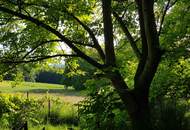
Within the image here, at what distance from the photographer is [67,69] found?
14.8 meters

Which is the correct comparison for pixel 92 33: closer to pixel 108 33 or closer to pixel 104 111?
pixel 108 33

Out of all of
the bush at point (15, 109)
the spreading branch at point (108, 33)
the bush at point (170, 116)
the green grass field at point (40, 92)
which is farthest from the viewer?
the green grass field at point (40, 92)

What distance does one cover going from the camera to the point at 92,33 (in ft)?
40.1

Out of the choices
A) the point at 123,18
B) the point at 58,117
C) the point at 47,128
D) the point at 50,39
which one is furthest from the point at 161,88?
the point at 58,117

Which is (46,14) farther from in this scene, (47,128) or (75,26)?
(47,128)

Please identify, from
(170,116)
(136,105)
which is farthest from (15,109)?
(136,105)

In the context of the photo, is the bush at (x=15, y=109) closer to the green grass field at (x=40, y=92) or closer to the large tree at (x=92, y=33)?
the green grass field at (x=40, y=92)

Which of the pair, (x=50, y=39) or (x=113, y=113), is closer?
(x=113, y=113)

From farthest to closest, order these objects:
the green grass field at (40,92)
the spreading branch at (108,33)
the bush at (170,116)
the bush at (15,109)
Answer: the green grass field at (40,92)
the bush at (15,109)
the bush at (170,116)
the spreading branch at (108,33)

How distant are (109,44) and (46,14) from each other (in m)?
1.82

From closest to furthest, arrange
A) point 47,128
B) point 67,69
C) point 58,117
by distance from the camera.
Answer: point 67,69 < point 47,128 < point 58,117

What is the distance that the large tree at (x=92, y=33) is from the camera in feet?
34.4

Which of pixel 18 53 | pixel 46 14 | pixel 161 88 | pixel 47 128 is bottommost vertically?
pixel 47 128

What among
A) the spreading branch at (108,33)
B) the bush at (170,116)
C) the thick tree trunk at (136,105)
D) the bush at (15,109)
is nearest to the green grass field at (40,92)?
the bush at (15,109)
